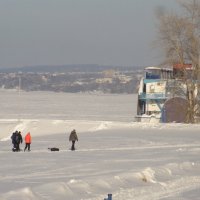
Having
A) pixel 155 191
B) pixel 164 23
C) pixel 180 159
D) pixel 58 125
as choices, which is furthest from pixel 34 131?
pixel 155 191

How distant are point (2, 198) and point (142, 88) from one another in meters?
47.9

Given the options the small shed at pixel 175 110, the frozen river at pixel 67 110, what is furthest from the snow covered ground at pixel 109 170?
the frozen river at pixel 67 110

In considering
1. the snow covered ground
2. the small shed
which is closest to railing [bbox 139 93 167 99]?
the small shed

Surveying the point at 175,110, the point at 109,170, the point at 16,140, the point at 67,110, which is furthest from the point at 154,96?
the point at 109,170

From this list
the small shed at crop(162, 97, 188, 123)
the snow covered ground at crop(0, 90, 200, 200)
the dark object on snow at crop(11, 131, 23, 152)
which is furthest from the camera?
the small shed at crop(162, 97, 188, 123)

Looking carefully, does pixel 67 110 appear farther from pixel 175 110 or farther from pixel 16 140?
pixel 16 140

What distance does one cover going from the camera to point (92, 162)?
23422mm

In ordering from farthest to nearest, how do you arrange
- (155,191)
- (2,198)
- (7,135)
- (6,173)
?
(7,135) → (6,173) → (155,191) → (2,198)

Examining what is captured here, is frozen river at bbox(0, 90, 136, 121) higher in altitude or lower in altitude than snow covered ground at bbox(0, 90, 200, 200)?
lower

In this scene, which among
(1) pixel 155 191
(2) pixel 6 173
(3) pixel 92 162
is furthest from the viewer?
(3) pixel 92 162

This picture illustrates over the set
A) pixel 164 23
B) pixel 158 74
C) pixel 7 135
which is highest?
pixel 164 23

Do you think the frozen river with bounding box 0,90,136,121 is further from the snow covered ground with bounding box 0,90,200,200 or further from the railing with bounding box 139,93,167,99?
the snow covered ground with bounding box 0,90,200,200

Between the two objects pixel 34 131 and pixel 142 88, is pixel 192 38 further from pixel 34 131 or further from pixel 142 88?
pixel 34 131

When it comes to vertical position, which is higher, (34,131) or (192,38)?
(192,38)
